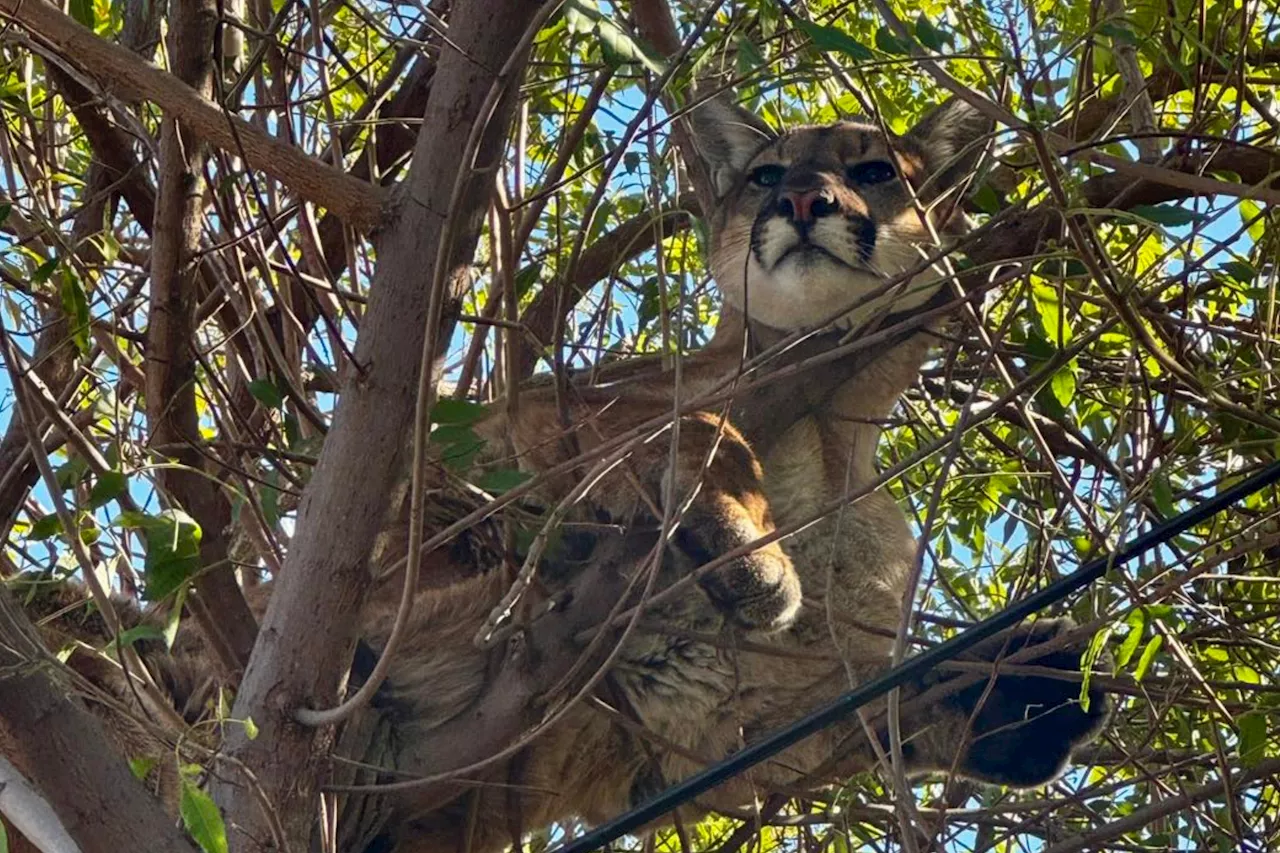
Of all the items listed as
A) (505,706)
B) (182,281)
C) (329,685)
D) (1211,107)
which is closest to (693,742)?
(505,706)

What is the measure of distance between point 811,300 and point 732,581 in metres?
0.97

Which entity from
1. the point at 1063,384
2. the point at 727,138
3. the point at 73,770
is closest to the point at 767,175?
the point at 727,138

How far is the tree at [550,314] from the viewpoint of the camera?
2.86 metres

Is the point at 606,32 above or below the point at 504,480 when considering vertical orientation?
above

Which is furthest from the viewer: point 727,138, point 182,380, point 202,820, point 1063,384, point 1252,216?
point 727,138

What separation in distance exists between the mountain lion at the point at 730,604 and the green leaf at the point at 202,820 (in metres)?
1.20

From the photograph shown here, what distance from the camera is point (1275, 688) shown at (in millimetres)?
3428

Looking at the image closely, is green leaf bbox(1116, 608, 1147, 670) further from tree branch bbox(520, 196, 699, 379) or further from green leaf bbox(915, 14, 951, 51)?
tree branch bbox(520, 196, 699, 379)

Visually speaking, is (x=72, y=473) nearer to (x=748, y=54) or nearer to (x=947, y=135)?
(x=748, y=54)

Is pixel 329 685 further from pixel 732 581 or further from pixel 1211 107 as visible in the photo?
pixel 1211 107

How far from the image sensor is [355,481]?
288 cm

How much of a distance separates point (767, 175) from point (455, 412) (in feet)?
7.80

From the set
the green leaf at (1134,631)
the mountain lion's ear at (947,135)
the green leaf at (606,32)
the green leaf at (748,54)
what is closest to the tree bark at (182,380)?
the green leaf at (606,32)

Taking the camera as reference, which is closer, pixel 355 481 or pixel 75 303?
pixel 355 481
